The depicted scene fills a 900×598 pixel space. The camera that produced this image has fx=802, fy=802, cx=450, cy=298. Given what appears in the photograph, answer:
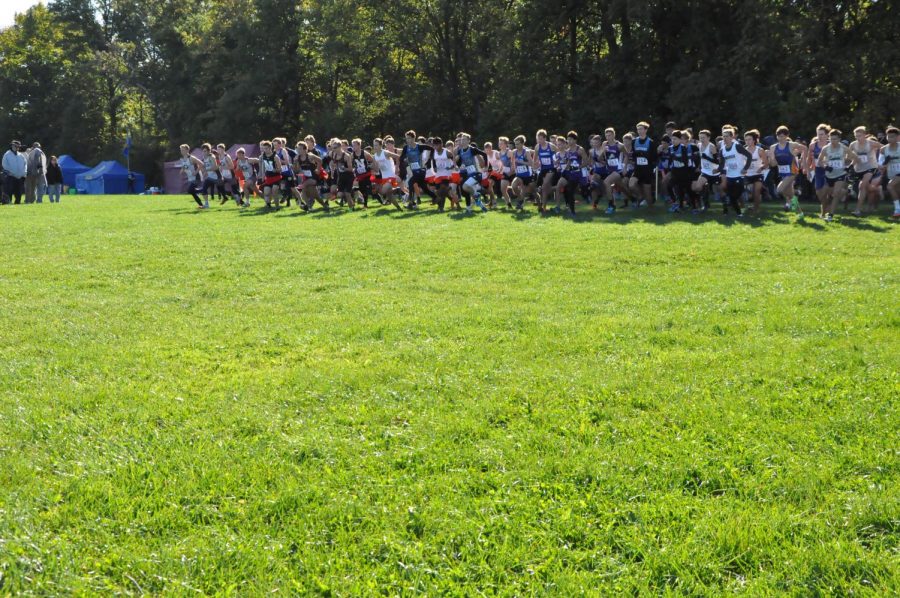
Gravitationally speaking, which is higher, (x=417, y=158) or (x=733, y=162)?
(x=417, y=158)

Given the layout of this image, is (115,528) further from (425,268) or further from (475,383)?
(425,268)

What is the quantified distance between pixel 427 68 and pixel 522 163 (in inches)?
1128

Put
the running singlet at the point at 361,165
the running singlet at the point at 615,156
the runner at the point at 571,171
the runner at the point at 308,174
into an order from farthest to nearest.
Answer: the running singlet at the point at 361,165
the runner at the point at 308,174
the running singlet at the point at 615,156
the runner at the point at 571,171

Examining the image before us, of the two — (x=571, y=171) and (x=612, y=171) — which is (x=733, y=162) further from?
(x=571, y=171)

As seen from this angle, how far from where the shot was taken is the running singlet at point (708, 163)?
18.0 m

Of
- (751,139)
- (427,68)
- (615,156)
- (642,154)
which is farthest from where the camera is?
(427,68)

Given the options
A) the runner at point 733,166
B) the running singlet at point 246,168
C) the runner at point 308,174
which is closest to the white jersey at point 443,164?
the runner at point 308,174

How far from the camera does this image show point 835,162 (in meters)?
16.5

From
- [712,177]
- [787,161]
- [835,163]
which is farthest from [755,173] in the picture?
[835,163]

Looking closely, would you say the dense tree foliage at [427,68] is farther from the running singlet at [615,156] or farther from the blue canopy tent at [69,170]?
the running singlet at [615,156]

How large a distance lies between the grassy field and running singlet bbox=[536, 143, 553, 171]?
10508mm

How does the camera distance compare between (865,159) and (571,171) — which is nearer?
(865,159)

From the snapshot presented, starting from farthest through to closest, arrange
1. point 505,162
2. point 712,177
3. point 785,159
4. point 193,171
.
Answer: point 193,171, point 505,162, point 712,177, point 785,159

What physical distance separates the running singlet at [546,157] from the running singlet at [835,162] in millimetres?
6175
